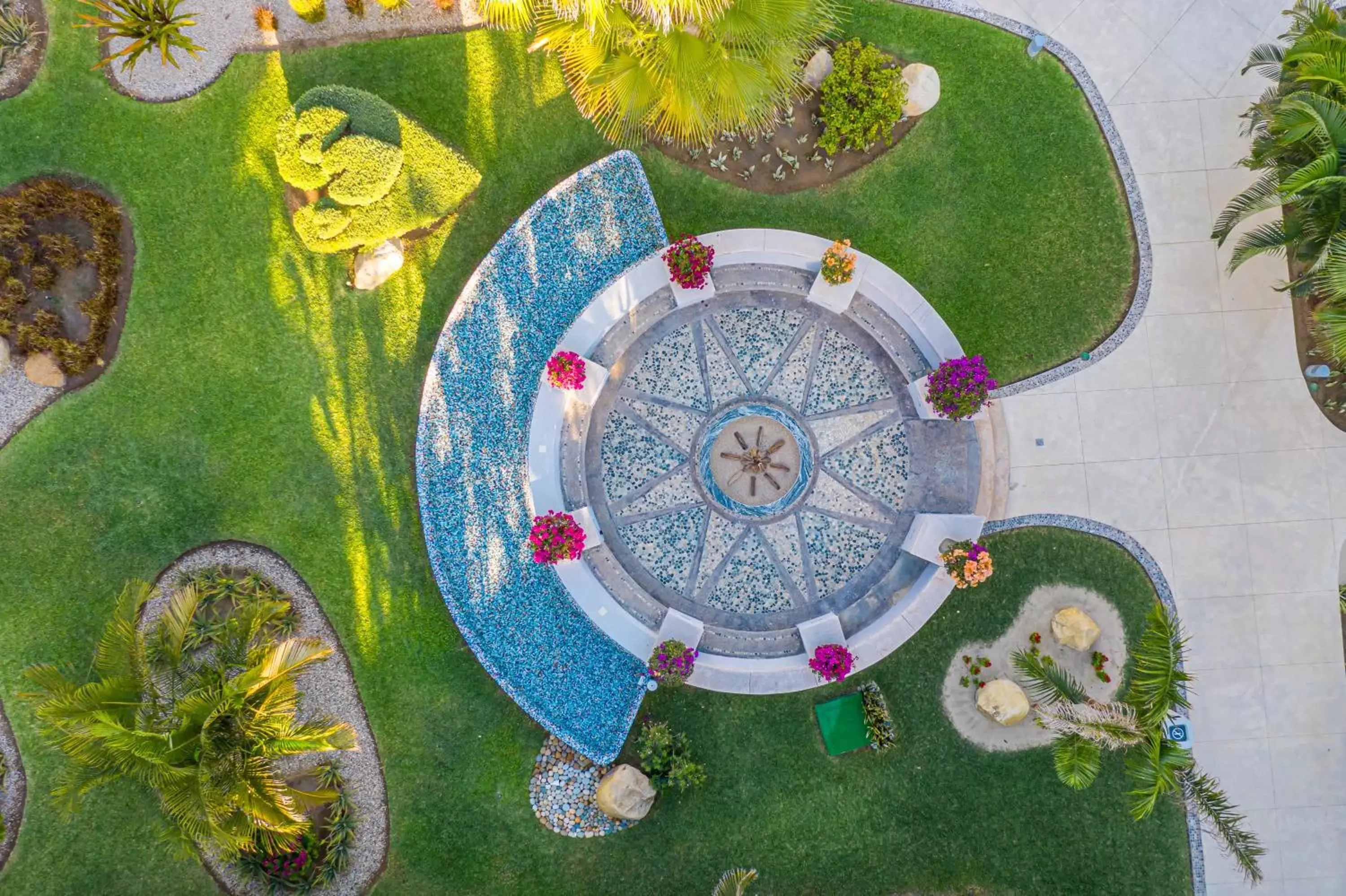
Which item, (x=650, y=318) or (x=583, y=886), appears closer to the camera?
(x=583, y=886)

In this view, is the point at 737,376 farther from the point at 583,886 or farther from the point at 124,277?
the point at 124,277

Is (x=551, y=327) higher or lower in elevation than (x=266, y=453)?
higher

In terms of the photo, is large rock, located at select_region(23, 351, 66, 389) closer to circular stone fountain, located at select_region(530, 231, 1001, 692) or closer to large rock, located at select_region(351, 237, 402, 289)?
large rock, located at select_region(351, 237, 402, 289)

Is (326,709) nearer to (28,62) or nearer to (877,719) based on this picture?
(877,719)

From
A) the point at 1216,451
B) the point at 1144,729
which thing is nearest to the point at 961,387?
the point at 1216,451

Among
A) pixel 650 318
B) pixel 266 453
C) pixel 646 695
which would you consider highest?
pixel 650 318

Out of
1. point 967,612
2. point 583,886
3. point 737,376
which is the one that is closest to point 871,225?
point 737,376
